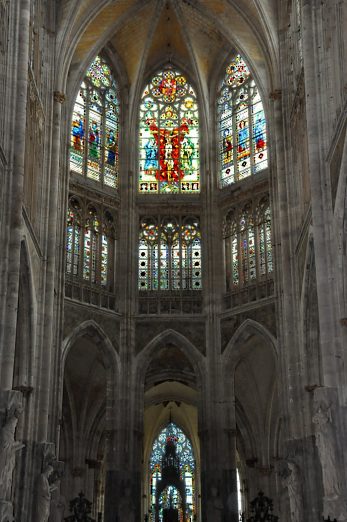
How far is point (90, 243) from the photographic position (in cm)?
2959

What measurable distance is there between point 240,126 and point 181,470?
47.6 ft

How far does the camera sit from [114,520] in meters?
26.8

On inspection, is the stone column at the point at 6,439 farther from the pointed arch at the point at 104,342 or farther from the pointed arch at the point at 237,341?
the pointed arch at the point at 237,341

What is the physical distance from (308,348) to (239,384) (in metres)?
8.70

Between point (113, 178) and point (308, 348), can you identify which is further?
point (113, 178)

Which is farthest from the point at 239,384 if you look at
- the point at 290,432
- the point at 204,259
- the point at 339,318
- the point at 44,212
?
the point at 339,318

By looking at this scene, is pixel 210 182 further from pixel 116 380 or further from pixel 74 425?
pixel 74 425

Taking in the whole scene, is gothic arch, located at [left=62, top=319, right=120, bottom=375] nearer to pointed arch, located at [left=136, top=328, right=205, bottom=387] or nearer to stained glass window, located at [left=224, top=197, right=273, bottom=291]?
pointed arch, located at [left=136, top=328, right=205, bottom=387]

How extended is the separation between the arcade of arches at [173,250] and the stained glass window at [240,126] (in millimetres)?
76

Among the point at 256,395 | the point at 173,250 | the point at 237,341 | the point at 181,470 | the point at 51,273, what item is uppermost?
the point at 173,250

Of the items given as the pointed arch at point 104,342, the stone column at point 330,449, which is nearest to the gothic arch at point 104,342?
the pointed arch at point 104,342

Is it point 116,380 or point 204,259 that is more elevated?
point 204,259

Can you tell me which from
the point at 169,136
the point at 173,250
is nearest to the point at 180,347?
the point at 173,250

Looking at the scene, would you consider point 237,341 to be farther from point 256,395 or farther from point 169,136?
point 169,136
